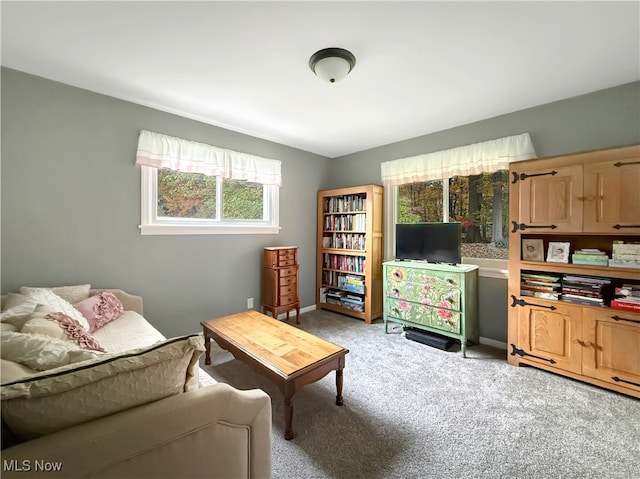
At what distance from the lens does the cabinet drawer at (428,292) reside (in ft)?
9.03

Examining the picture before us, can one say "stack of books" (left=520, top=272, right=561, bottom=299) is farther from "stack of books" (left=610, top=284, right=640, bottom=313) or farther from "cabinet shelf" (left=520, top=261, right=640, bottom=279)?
"stack of books" (left=610, top=284, right=640, bottom=313)

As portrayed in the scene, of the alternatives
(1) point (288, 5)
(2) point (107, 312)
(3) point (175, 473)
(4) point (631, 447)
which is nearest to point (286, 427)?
(3) point (175, 473)

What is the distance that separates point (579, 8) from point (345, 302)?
11.2 feet

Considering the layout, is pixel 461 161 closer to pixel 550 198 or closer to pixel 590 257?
pixel 550 198

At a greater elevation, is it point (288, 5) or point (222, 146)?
point (288, 5)

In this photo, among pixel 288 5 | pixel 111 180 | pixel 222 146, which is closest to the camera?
pixel 288 5

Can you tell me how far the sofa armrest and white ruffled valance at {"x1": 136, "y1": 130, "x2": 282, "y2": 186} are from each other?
247cm

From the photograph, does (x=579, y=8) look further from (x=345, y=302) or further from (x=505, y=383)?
(x=345, y=302)

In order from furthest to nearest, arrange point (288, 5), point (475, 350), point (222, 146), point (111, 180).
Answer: point (222, 146)
point (475, 350)
point (111, 180)
point (288, 5)

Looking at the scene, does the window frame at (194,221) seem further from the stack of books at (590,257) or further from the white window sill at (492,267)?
the stack of books at (590,257)

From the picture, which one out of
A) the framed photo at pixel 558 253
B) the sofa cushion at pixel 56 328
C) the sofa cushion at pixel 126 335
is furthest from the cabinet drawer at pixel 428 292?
the sofa cushion at pixel 56 328

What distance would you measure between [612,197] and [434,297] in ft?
5.19

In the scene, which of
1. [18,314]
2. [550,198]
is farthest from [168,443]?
[550,198]

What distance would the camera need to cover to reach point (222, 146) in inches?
127
